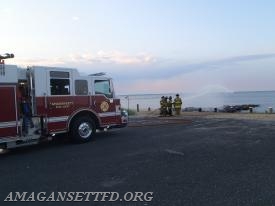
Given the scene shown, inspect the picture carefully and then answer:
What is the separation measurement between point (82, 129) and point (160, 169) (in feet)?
19.7

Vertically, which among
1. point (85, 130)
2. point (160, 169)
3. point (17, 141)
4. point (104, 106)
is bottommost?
point (160, 169)

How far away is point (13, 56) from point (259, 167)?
27.0 feet

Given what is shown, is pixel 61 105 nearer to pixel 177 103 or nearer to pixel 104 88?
pixel 104 88

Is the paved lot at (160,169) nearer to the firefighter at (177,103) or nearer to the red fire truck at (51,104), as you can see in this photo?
the red fire truck at (51,104)

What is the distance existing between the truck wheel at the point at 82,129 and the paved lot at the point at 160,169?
0.35 metres

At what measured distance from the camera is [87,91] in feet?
51.5

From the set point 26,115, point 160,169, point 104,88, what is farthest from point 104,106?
point 160,169

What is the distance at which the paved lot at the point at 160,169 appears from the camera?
784cm

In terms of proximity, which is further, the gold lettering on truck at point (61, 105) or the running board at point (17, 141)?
the gold lettering on truck at point (61, 105)

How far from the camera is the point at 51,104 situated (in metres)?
14.5

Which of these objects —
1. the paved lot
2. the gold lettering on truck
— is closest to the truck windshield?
the gold lettering on truck

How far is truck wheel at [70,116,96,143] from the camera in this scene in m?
15.2

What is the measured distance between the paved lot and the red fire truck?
0.59 m

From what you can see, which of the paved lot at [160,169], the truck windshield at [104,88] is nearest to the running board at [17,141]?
the paved lot at [160,169]
